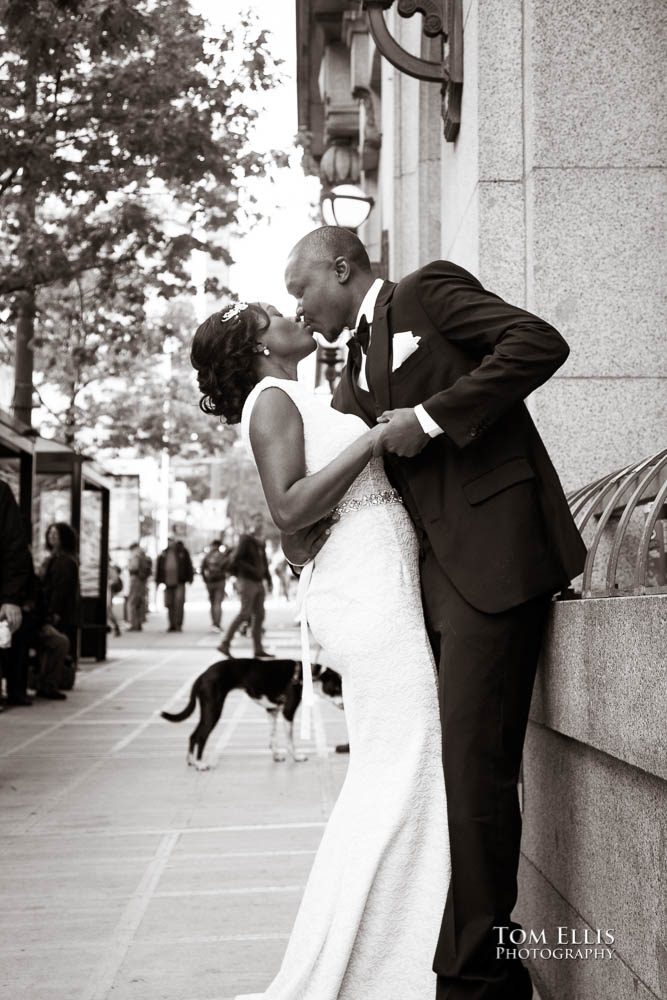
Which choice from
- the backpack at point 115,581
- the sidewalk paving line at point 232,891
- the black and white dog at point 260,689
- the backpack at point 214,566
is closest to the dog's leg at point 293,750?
the black and white dog at point 260,689

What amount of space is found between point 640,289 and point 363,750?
2.91m

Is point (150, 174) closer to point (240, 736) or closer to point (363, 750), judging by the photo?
point (240, 736)

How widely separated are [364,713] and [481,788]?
0.42m

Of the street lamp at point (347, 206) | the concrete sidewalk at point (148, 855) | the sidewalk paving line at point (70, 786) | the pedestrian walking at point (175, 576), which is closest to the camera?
the concrete sidewalk at point (148, 855)

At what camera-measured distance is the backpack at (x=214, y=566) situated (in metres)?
28.4

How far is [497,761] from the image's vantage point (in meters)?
3.22

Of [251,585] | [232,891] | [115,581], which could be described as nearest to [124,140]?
[251,585]

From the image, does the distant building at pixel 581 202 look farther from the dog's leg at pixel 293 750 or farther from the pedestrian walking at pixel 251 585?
the pedestrian walking at pixel 251 585

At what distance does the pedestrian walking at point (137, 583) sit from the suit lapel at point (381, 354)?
26808 mm

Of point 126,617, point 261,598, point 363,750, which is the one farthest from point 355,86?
point 126,617

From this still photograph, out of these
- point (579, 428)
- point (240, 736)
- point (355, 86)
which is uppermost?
point (355, 86)

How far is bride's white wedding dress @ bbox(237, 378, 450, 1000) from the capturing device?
11.0 ft

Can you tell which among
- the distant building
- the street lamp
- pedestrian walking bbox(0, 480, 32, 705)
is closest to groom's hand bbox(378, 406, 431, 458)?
the distant building

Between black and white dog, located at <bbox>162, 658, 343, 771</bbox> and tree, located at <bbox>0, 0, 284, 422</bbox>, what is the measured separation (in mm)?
6625
